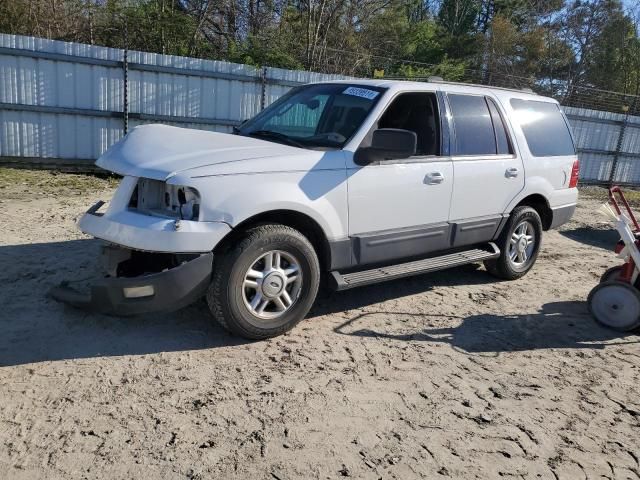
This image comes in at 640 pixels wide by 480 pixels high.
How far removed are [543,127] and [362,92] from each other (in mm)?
2510

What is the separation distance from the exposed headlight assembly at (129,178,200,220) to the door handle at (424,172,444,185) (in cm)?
212

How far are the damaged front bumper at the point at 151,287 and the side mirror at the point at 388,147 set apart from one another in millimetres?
1484

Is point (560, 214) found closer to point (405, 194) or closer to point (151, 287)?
point (405, 194)

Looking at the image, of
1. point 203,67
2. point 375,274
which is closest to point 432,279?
point 375,274

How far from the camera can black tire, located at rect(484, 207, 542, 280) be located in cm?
599

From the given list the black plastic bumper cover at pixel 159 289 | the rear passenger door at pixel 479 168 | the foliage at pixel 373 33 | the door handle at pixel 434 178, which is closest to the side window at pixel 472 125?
the rear passenger door at pixel 479 168

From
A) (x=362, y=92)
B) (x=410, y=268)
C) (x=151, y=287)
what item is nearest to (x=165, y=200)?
(x=151, y=287)

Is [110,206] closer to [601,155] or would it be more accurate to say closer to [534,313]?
[534,313]

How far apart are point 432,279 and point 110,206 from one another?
3.48 m

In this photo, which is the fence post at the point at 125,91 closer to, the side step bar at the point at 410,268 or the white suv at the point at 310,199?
the white suv at the point at 310,199

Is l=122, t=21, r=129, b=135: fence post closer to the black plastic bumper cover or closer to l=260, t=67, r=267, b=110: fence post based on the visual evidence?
l=260, t=67, r=267, b=110: fence post

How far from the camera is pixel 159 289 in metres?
3.72

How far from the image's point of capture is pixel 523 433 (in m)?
3.30

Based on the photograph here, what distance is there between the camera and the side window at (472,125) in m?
5.33
